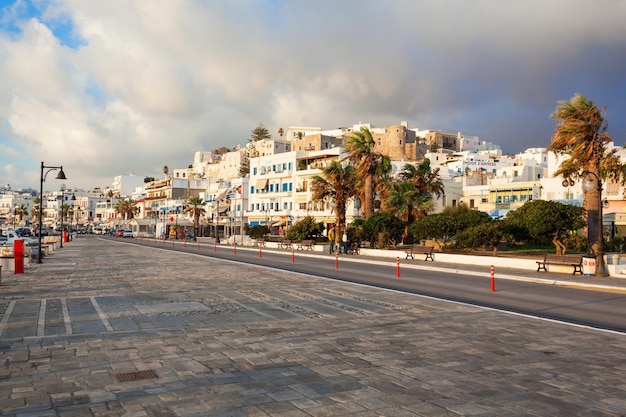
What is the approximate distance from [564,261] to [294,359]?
69.1ft

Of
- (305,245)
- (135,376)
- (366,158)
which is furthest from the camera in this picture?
(305,245)

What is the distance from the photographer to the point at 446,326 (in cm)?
1141

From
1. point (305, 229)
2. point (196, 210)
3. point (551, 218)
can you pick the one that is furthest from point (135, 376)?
point (196, 210)

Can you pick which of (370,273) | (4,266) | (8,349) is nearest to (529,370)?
(8,349)

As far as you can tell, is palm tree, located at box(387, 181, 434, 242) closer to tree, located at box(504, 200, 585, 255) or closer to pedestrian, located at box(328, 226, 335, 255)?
pedestrian, located at box(328, 226, 335, 255)

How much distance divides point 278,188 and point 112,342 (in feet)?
224

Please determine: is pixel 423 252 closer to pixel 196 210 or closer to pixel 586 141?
pixel 586 141

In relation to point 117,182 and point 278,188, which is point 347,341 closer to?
point 278,188

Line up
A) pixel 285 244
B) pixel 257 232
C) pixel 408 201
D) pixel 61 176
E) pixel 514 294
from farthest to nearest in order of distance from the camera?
pixel 257 232 < pixel 285 244 < pixel 408 201 < pixel 61 176 < pixel 514 294

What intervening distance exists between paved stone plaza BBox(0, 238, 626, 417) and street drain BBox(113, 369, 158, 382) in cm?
1

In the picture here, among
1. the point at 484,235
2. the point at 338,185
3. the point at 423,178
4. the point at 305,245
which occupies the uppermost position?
the point at 423,178

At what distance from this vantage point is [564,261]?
25484 millimetres

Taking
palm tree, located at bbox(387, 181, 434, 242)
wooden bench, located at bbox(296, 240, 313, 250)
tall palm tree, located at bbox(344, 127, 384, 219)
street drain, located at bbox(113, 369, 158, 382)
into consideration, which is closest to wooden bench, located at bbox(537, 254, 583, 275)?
palm tree, located at bbox(387, 181, 434, 242)

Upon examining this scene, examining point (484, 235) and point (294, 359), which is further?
point (484, 235)
